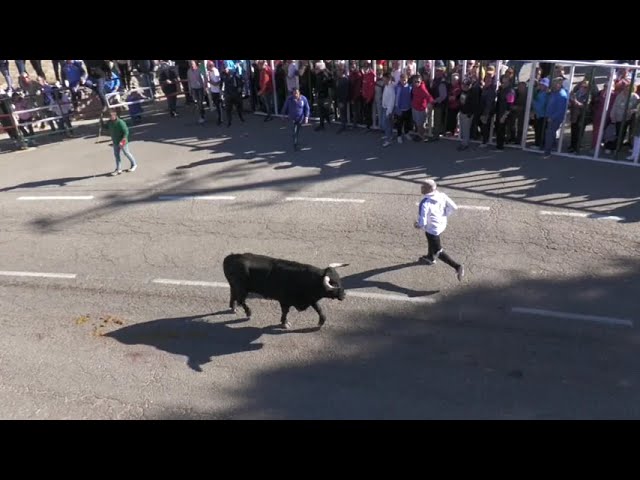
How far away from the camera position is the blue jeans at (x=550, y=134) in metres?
12.8

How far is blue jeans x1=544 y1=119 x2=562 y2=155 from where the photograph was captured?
12836 mm

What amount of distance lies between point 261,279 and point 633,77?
32.7 feet

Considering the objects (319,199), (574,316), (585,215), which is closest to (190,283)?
(319,199)

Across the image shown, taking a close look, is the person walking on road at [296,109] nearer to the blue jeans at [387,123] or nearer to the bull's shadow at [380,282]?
the blue jeans at [387,123]

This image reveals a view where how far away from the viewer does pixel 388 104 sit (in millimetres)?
14391

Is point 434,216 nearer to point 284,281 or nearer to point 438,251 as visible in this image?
point 438,251

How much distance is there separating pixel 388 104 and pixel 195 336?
933cm

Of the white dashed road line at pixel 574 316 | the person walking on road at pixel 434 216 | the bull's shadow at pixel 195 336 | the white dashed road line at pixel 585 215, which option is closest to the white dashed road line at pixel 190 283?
the bull's shadow at pixel 195 336

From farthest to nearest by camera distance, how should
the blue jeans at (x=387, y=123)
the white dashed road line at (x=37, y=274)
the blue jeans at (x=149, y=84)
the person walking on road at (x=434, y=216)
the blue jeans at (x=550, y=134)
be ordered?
the blue jeans at (x=149, y=84)
the blue jeans at (x=387, y=123)
the blue jeans at (x=550, y=134)
the white dashed road line at (x=37, y=274)
the person walking on road at (x=434, y=216)

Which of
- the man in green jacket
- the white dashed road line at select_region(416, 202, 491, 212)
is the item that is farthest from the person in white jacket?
the man in green jacket

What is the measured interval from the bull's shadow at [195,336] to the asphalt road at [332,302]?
0.03m

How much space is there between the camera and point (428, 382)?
643 centimetres

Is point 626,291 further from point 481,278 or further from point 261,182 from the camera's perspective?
point 261,182
